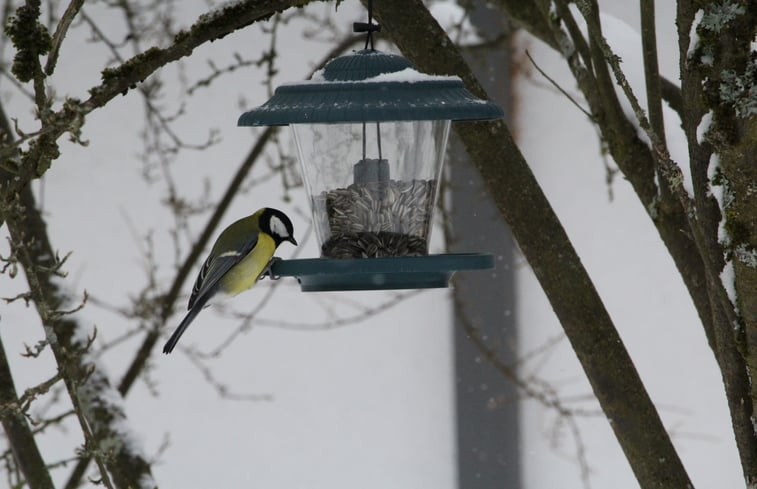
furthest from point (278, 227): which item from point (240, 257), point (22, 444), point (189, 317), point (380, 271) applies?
point (22, 444)

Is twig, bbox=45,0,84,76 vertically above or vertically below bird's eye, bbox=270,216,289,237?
above

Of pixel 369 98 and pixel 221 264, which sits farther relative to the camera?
pixel 221 264

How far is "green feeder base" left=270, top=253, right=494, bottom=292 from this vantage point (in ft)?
5.43

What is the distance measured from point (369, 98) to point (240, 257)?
69 centimetres

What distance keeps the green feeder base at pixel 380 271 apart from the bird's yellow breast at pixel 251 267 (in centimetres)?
28

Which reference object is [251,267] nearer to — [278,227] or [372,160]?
[278,227]

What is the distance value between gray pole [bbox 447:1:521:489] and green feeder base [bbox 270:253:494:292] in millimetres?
2478

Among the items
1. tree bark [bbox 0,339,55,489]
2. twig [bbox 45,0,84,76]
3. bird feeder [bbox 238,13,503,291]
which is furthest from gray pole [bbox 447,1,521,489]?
twig [bbox 45,0,84,76]

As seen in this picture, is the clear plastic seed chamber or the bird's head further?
the bird's head

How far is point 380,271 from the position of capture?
1641 millimetres

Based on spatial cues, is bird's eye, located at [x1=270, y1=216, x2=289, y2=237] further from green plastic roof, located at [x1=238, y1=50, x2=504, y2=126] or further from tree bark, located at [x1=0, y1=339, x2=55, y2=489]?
tree bark, located at [x1=0, y1=339, x2=55, y2=489]

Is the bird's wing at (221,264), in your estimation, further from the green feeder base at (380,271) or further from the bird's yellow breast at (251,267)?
the green feeder base at (380,271)

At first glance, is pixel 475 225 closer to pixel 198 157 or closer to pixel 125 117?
pixel 198 157

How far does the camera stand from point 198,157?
4000 mm
